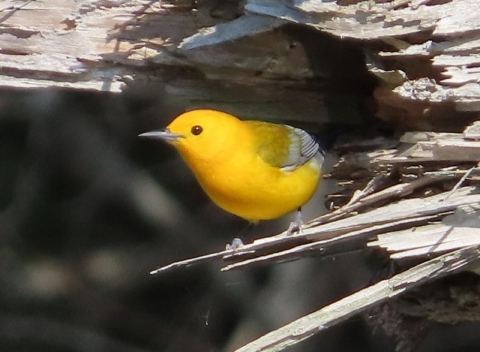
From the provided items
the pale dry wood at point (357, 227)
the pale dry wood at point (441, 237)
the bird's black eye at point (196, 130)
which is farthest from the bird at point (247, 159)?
the pale dry wood at point (441, 237)

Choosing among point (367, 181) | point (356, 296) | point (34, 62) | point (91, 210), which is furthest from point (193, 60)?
point (91, 210)

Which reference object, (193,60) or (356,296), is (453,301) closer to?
(356,296)

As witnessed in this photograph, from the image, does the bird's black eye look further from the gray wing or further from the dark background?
the dark background

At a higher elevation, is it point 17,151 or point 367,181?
point 367,181

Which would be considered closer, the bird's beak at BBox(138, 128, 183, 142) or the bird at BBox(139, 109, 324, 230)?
the bird's beak at BBox(138, 128, 183, 142)

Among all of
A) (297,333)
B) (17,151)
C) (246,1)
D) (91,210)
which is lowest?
(91,210)

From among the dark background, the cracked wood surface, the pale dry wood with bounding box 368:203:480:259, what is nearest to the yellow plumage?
the cracked wood surface

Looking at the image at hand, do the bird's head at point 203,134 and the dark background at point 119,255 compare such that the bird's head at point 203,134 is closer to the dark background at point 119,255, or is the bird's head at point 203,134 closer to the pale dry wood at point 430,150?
the pale dry wood at point 430,150
